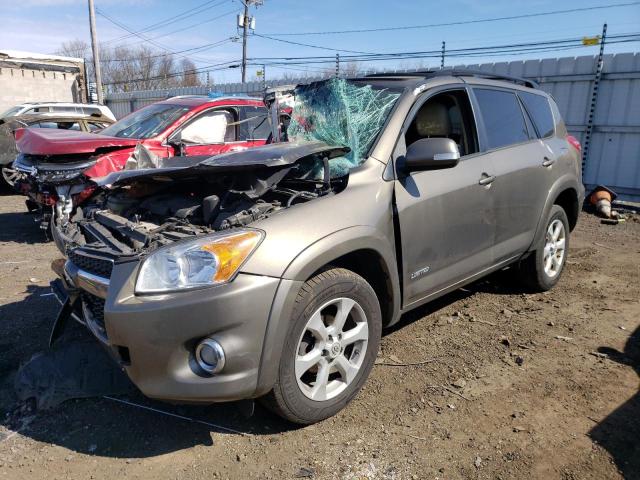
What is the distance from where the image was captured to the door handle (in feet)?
11.9

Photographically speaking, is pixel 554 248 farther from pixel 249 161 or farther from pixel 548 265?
pixel 249 161

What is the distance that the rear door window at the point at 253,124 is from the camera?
7.35m

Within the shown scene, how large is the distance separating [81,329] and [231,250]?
2.08 m

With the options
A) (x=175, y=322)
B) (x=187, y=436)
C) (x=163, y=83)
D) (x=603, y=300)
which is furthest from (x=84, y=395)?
(x=163, y=83)

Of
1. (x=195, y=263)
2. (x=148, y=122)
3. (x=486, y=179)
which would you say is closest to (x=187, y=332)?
(x=195, y=263)

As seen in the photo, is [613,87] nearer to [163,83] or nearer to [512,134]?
[512,134]

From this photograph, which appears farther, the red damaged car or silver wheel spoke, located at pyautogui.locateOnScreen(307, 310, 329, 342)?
the red damaged car

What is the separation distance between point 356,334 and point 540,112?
3099 millimetres

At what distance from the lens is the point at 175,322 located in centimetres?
226

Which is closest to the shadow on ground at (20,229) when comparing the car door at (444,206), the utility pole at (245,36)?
the car door at (444,206)

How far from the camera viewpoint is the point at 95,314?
2727mm

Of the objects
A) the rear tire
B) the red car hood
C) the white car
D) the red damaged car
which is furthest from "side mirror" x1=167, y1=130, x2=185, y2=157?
the rear tire

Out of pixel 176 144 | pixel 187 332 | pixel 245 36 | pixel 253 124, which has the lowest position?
pixel 187 332

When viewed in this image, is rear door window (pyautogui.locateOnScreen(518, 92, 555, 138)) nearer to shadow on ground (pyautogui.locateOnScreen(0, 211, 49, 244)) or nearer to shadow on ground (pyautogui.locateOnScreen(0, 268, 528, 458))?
shadow on ground (pyautogui.locateOnScreen(0, 268, 528, 458))
